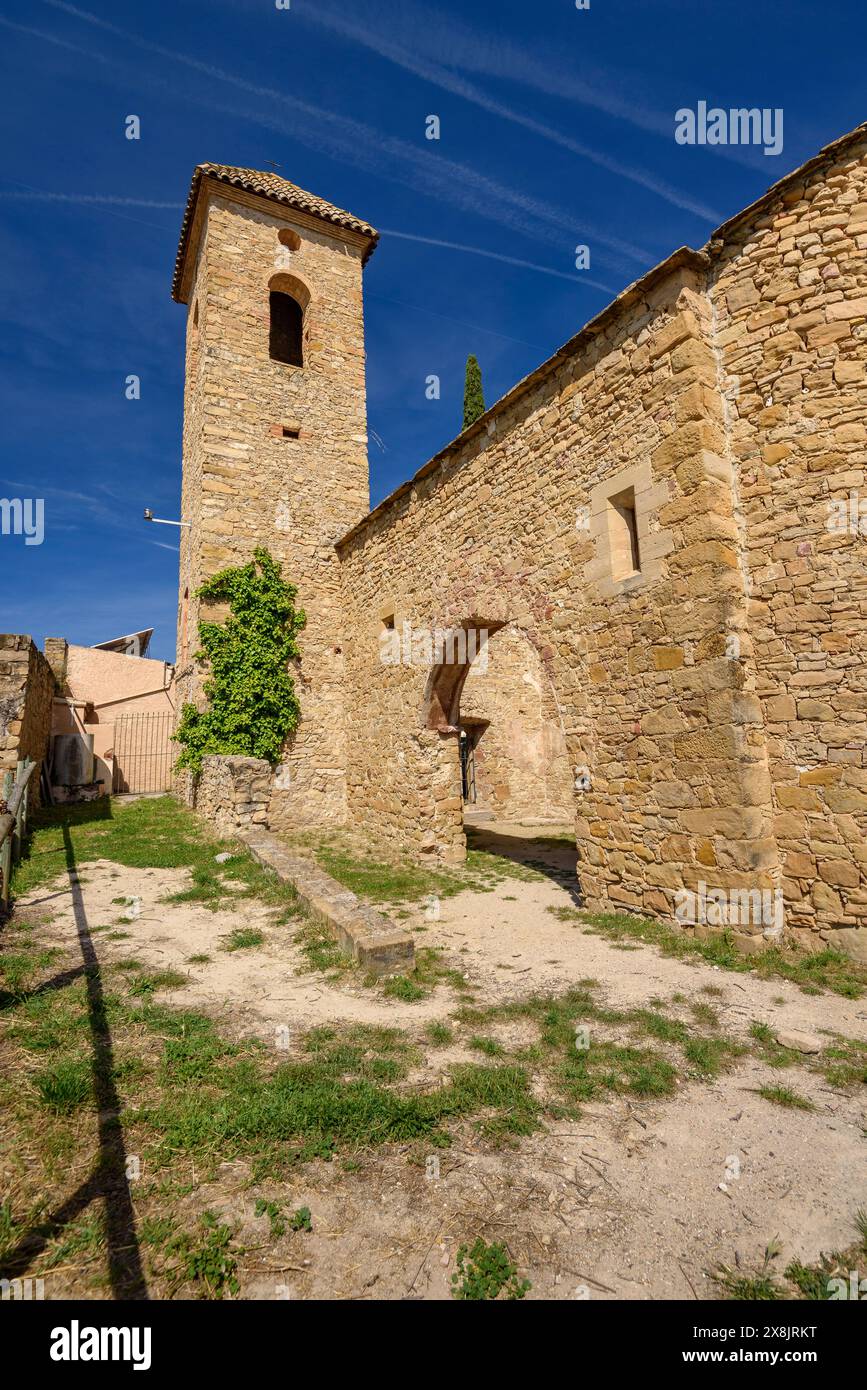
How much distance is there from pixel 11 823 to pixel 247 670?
527 centimetres

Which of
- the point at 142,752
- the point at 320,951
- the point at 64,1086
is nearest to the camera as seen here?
the point at 64,1086

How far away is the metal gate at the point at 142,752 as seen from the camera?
1612 cm

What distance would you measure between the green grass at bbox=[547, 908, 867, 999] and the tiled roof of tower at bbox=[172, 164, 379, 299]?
14.6 meters

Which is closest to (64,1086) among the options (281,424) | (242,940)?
(242,940)

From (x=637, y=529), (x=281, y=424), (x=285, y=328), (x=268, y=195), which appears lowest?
(x=637, y=529)

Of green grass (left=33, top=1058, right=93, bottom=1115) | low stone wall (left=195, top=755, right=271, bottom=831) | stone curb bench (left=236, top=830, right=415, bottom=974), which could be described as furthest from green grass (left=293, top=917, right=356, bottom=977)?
low stone wall (left=195, top=755, right=271, bottom=831)

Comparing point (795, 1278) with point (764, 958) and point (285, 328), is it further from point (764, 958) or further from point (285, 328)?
point (285, 328)

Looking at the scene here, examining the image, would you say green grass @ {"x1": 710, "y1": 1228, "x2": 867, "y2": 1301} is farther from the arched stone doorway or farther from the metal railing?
the arched stone doorway

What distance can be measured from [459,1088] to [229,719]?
8.87 meters

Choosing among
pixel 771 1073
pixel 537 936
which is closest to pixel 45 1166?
pixel 771 1073

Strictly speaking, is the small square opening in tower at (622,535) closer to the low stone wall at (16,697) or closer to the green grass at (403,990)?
the green grass at (403,990)

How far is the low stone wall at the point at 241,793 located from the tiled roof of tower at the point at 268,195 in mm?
11185

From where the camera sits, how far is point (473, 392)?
17.8 metres

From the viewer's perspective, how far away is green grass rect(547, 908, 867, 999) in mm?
4246
